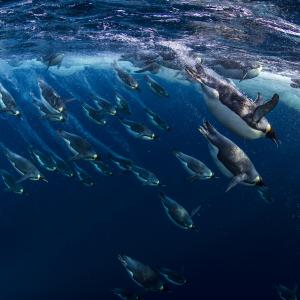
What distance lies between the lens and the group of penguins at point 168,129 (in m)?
4.18

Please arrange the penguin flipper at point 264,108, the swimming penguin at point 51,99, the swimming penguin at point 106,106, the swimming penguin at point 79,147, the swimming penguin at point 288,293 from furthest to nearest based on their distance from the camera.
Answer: the swimming penguin at point 288,293, the swimming penguin at point 106,106, the swimming penguin at point 79,147, the swimming penguin at point 51,99, the penguin flipper at point 264,108

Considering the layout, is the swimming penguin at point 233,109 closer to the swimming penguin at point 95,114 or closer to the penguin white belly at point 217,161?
the penguin white belly at point 217,161

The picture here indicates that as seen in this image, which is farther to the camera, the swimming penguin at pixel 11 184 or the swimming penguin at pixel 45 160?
the swimming penguin at pixel 11 184

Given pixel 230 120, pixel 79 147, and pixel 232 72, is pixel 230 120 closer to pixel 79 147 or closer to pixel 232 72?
pixel 79 147

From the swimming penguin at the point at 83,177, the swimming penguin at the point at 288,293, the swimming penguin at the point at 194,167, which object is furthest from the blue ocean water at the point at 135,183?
the swimming penguin at the point at 288,293

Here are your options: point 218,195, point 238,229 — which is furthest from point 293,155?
point 238,229

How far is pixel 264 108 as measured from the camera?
3.73 metres

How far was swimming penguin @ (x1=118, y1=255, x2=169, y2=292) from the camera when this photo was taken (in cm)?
904

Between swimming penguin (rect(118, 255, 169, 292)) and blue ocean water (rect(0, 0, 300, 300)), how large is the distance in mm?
2930

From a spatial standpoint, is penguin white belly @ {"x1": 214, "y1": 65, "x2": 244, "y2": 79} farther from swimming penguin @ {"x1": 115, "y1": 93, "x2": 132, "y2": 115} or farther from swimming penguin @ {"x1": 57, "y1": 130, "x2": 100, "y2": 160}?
swimming penguin @ {"x1": 57, "y1": 130, "x2": 100, "y2": 160}

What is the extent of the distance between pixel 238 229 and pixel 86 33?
4760cm

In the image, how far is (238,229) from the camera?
57.7 metres

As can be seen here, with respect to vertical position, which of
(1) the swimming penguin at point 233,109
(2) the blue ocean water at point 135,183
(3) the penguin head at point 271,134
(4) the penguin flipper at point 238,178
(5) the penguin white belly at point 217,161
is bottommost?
(2) the blue ocean water at point 135,183

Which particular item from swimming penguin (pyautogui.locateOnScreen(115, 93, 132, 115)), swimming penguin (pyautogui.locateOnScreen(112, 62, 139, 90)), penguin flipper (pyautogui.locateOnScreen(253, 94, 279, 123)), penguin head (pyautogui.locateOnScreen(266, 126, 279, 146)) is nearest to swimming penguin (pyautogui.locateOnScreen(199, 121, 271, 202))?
penguin head (pyautogui.locateOnScreen(266, 126, 279, 146))
